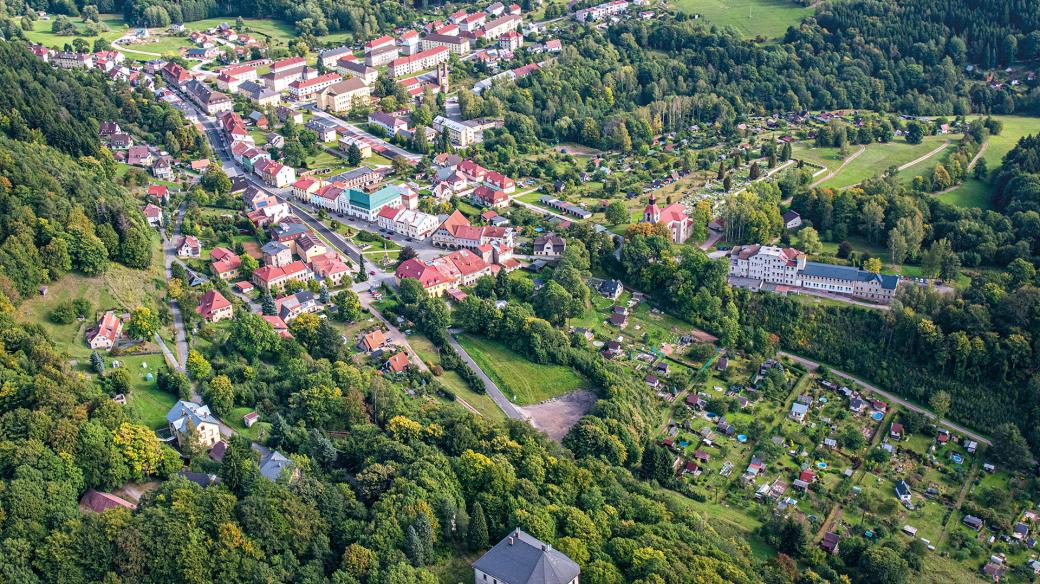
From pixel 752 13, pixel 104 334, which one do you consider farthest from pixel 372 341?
pixel 752 13

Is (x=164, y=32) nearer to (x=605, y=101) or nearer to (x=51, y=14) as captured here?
(x=51, y=14)

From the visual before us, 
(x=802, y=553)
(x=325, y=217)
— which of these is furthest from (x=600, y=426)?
(x=325, y=217)

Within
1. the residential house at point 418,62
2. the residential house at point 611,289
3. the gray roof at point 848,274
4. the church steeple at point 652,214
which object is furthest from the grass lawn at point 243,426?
the residential house at point 418,62

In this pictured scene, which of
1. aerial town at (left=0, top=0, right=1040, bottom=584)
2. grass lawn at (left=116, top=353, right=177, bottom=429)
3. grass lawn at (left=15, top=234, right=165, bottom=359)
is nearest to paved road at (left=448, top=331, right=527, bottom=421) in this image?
aerial town at (left=0, top=0, right=1040, bottom=584)

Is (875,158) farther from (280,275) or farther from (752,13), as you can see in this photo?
(280,275)

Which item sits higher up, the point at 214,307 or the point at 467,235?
the point at 214,307

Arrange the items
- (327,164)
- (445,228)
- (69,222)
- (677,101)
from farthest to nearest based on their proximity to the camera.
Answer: (677,101)
(327,164)
(445,228)
(69,222)

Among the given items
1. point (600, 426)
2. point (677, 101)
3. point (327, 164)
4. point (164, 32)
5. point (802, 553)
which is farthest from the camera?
point (164, 32)
